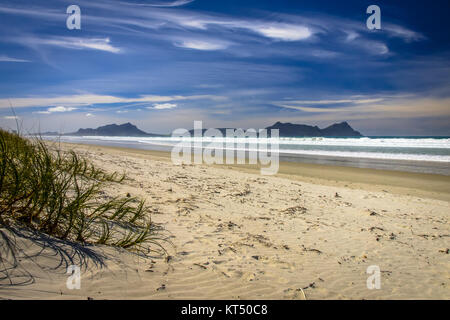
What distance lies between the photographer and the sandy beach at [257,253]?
2.60 meters

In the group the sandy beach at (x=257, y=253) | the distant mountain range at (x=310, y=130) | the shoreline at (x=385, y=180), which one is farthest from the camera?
the distant mountain range at (x=310, y=130)

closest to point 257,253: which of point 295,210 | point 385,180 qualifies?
point 295,210

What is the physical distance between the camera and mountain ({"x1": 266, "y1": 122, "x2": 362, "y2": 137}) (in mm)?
95438

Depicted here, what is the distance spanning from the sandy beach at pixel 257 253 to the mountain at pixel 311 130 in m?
86.2

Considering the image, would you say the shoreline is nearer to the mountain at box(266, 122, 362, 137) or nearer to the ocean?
the ocean

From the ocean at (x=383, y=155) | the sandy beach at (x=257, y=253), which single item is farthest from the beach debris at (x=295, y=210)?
the ocean at (x=383, y=155)

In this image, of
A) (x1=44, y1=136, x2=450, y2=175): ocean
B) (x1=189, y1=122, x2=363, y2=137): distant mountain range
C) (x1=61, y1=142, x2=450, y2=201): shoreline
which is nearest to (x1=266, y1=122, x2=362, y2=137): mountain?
(x1=189, y1=122, x2=363, y2=137): distant mountain range

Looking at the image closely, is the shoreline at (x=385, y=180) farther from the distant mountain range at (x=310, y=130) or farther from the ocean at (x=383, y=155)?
the distant mountain range at (x=310, y=130)

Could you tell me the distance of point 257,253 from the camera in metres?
3.72

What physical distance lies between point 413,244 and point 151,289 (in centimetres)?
432

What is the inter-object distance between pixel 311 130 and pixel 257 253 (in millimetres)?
100769

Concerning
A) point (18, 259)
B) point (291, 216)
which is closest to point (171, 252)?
point (18, 259)
